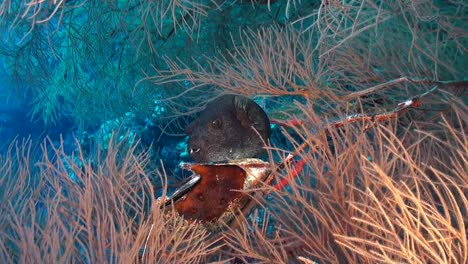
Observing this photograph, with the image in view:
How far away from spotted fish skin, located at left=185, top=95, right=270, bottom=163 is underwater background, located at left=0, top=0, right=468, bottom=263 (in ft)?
0.83

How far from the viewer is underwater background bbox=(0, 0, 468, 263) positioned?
5.74 feet

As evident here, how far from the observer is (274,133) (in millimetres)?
5941

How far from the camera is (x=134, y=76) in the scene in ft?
22.3

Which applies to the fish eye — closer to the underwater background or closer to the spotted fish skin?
the spotted fish skin

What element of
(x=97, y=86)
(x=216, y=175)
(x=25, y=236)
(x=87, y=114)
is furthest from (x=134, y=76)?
(x=25, y=236)

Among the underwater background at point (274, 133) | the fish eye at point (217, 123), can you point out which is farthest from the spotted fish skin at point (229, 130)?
the underwater background at point (274, 133)

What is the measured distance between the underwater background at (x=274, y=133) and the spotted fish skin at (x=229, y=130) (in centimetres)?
25

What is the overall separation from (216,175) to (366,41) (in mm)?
A: 2425

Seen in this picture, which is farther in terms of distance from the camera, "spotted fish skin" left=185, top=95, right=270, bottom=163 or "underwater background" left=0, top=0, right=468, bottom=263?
"spotted fish skin" left=185, top=95, right=270, bottom=163

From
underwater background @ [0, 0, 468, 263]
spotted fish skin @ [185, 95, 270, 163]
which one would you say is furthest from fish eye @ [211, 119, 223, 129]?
underwater background @ [0, 0, 468, 263]

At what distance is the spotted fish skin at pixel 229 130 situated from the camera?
314cm

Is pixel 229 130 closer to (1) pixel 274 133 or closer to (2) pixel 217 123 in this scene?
(2) pixel 217 123

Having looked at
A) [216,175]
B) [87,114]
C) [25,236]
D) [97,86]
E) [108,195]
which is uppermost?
[25,236]

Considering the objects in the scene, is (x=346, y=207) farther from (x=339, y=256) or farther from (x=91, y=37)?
(x=91, y=37)
